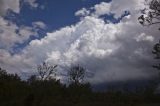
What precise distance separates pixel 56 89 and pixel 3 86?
32.7ft

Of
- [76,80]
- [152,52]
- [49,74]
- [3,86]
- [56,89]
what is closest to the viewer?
[152,52]

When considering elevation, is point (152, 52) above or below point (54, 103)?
above

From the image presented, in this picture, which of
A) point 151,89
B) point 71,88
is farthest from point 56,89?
point 151,89

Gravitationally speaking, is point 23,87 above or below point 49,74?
below

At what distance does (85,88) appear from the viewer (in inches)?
3078

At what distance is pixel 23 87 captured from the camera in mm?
63906

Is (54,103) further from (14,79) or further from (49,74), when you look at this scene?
(49,74)

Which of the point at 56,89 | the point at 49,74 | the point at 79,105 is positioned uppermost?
the point at 49,74

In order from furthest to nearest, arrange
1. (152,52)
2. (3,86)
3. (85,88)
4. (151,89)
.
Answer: (85,88) → (151,89) → (3,86) → (152,52)

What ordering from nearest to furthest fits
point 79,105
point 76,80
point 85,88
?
point 79,105 < point 85,88 < point 76,80

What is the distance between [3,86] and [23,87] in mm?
3869

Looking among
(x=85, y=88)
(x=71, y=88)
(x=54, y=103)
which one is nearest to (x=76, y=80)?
(x=85, y=88)

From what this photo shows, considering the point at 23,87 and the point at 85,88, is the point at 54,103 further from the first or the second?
the point at 85,88

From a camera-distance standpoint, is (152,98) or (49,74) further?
(49,74)
